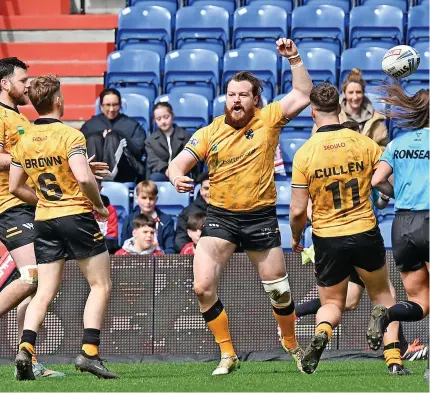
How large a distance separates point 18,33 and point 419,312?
9.53m

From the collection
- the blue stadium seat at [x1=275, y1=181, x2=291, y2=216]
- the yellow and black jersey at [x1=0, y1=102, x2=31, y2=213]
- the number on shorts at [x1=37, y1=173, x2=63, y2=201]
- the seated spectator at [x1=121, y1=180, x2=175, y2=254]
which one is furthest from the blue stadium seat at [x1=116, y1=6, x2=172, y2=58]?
the number on shorts at [x1=37, y1=173, x2=63, y2=201]

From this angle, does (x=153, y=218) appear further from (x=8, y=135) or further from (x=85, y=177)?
(x=85, y=177)

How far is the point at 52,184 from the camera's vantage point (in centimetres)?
786

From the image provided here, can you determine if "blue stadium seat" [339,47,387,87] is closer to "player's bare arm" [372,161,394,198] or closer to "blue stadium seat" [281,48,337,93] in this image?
"blue stadium seat" [281,48,337,93]

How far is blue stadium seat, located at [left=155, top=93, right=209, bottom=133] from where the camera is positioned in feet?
44.9

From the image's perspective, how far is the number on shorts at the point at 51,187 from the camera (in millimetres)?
7863

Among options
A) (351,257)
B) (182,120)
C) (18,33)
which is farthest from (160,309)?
(18,33)

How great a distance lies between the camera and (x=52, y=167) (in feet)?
25.7

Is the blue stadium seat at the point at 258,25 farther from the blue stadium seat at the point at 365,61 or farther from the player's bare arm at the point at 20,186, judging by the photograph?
the player's bare arm at the point at 20,186

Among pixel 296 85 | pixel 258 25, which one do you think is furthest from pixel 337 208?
pixel 258 25

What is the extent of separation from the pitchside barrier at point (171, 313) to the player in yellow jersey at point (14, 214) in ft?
5.00

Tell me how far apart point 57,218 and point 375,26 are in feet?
25.4

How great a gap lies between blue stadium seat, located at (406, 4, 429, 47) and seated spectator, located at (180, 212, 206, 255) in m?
4.74

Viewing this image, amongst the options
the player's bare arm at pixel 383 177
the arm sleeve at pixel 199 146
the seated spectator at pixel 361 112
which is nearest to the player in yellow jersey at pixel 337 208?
the player's bare arm at pixel 383 177
